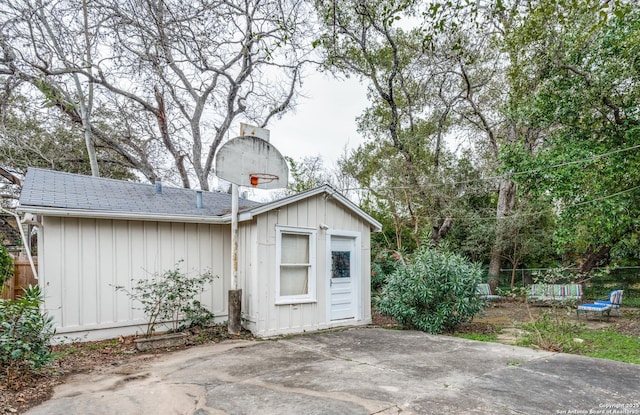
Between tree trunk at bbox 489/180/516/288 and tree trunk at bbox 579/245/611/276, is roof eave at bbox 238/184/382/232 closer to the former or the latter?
tree trunk at bbox 489/180/516/288

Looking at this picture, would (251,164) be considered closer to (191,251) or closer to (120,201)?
(191,251)

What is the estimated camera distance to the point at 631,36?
707cm

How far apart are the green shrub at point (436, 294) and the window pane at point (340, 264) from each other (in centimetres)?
109

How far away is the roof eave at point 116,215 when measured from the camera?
550 centimetres

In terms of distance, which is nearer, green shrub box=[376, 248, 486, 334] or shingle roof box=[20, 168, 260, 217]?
shingle roof box=[20, 168, 260, 217]

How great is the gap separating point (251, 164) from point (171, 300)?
277cm

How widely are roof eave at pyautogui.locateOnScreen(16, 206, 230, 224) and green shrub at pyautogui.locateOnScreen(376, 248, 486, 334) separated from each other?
372 centimetres

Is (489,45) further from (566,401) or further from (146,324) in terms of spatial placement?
(146,324)

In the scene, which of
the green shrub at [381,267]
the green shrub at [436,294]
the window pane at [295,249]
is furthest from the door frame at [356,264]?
the green shrub at [381,267]

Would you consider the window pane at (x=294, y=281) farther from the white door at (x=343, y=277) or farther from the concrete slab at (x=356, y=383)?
the concrete slab at (x=356, y=383)

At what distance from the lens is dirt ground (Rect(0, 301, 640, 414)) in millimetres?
3684

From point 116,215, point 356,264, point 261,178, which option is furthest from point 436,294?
point 116,215

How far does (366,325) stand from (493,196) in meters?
9.37

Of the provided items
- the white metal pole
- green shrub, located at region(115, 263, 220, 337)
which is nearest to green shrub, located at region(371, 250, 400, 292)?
the white metal pole
